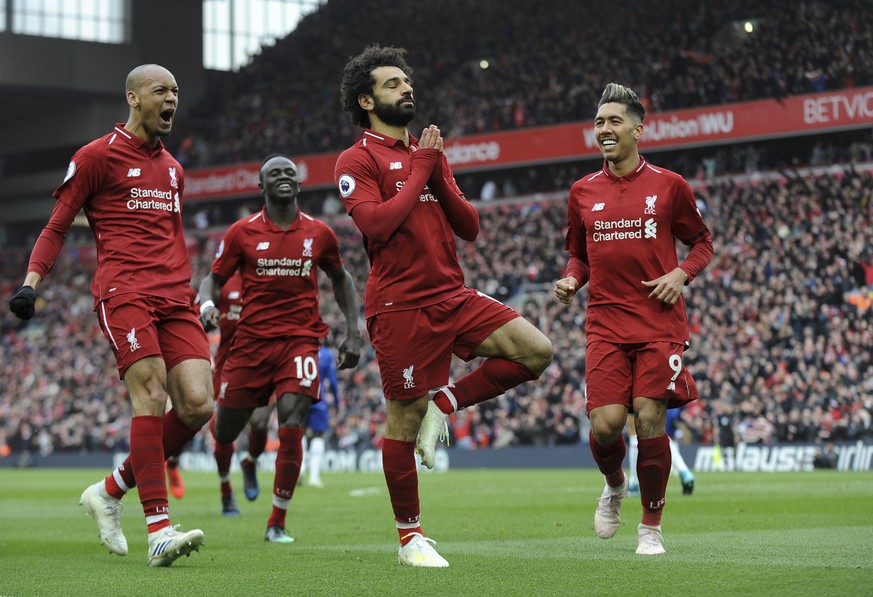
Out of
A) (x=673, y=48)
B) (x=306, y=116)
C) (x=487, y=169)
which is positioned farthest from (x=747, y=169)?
(x=306, y=116)

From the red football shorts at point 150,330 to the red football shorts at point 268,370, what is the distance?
6.43 ft

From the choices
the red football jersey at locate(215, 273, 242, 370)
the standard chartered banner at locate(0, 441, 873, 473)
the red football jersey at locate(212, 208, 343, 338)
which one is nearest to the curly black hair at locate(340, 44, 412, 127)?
the red football jersey at locate(212, 208, 343, 338)

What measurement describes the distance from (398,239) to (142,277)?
1.49 m

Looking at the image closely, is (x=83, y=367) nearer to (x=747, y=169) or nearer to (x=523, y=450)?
(x=523, y=450)

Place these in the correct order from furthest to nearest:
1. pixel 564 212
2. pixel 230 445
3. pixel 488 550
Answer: pixel 564 212, pixel 230 445, pixel 488 550

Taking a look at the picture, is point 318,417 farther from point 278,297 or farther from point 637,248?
point 637,248

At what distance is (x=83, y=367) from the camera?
37000 mm

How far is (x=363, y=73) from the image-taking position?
258 inches

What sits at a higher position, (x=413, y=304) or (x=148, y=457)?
(x=413, y=304)

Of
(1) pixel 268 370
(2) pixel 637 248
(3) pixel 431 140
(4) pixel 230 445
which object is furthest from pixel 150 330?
(4) pixel 230 445

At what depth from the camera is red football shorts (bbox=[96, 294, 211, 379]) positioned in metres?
6.74

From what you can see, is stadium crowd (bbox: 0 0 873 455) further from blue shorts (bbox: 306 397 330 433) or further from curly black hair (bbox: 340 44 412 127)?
curly black hair (bbox: 340 44 412 127)

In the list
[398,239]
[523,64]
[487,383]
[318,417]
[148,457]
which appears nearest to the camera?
[398,239]

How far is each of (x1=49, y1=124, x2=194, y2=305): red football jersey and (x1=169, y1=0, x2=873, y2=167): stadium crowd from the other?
22002 millimetres
